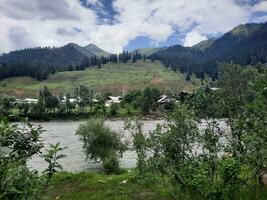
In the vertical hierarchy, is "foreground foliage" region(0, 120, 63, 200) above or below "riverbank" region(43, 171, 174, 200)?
above

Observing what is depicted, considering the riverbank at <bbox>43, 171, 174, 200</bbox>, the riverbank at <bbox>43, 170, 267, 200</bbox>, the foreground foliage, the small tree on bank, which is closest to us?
the foreground foliage

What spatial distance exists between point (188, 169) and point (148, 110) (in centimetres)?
17409

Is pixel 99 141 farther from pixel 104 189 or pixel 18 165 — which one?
pixel 18 165

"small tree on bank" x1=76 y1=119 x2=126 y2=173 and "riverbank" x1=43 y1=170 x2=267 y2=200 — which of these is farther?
"small tree on bank" x1=76 y1=119 x2=126 y2=173

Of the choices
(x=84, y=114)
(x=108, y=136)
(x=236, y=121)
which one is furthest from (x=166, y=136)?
(x=84, y=114)

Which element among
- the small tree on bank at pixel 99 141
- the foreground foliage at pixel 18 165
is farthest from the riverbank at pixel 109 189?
the small tree on bank at pixel 99 141

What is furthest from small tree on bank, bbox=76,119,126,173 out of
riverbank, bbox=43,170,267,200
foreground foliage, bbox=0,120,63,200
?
foreground foliage, bbox=0,120,63,200

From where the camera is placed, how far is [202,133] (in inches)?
758

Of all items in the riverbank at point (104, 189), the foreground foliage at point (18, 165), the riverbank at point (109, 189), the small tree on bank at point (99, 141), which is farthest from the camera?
the small tree on bank at point (99, 141)

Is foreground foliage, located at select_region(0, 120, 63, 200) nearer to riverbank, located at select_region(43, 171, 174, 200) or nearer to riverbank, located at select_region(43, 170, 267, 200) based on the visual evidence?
riverbank, located at select_region(43, 170, 267, 200)

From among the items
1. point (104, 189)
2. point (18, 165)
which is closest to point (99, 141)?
point (104, 189)

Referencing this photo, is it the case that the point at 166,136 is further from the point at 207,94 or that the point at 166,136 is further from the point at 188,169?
the point at 207,94

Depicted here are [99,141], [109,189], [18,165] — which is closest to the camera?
[18,165]

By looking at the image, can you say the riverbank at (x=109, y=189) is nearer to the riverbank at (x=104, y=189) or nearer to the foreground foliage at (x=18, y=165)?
the riverbank at (x=104, y=189)
